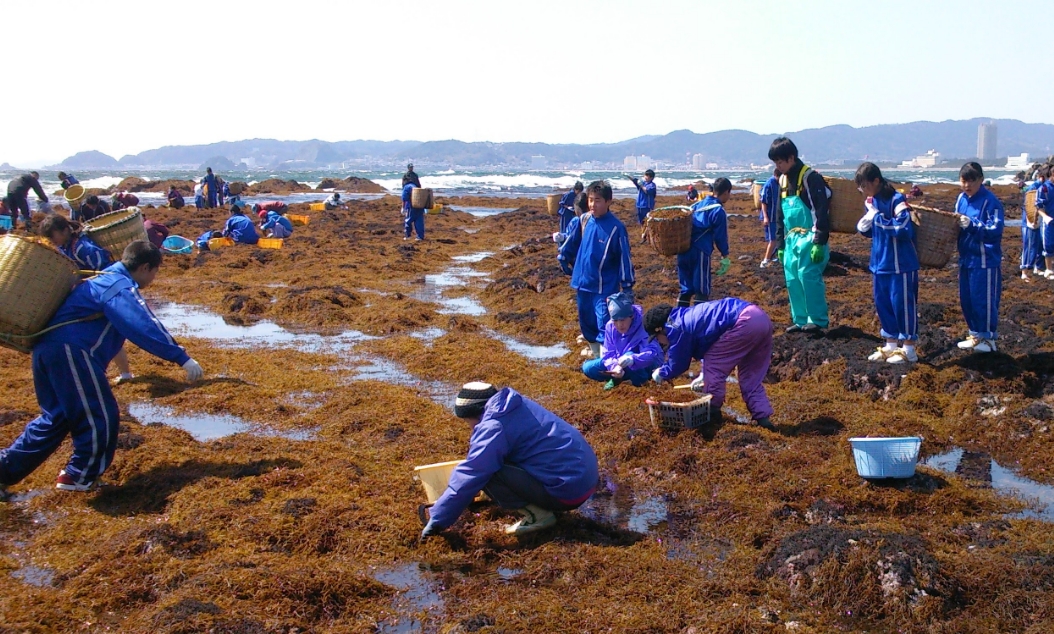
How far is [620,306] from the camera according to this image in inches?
291

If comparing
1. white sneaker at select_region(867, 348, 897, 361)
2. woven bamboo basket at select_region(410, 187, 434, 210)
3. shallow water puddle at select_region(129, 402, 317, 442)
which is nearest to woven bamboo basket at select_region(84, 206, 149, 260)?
shallow water puddle at select_region(129, 402, 317, 442)

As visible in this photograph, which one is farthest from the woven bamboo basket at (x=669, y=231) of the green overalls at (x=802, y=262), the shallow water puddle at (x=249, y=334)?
the shallow water puddle at (x=249, y=334)

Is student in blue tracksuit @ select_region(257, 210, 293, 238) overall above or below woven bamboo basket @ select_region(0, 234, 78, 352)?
below

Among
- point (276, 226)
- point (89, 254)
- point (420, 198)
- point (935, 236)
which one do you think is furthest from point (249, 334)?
point (276, 226)

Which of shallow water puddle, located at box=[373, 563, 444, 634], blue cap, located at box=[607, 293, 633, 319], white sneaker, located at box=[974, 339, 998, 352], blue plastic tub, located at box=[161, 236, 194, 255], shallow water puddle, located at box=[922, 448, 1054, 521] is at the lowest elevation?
shallow water puddle, located at box=[922, 448, 1054, 521]

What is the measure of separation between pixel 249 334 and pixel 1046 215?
12.1 meters

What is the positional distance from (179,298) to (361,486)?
10339mm

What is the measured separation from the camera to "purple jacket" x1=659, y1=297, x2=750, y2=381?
6.46m

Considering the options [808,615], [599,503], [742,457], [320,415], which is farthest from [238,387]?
[808,615]

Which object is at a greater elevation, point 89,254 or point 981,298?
point 89,254

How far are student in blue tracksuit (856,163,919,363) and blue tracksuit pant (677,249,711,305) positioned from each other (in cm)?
184

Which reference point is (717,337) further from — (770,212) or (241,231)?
(241,231)

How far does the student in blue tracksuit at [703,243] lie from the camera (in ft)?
30.3

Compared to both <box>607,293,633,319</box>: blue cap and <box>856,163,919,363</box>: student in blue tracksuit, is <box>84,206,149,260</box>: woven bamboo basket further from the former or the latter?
<box>856,163,919,363</box>: student in blue tracksuit
